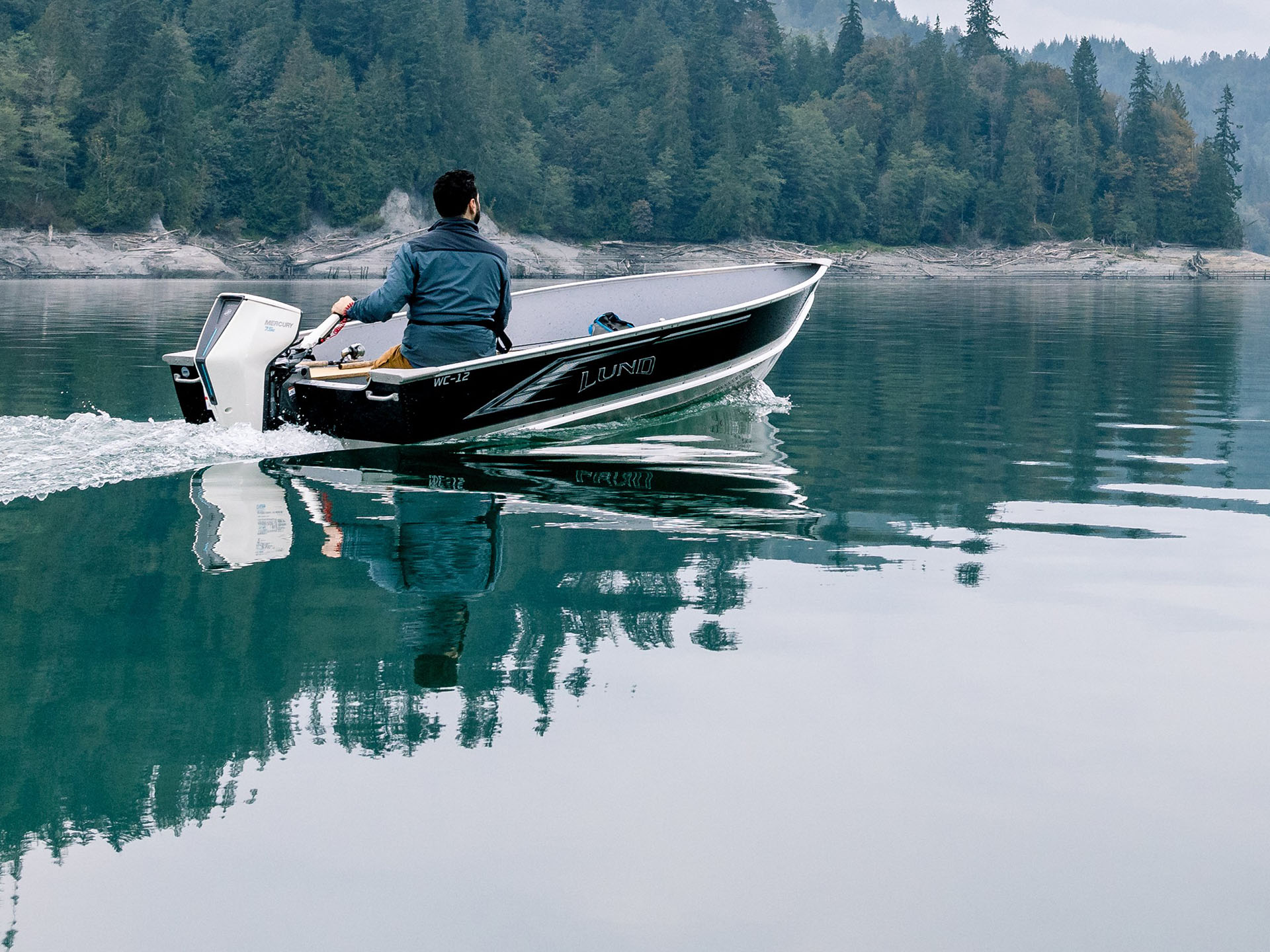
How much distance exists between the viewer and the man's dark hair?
8.87 m

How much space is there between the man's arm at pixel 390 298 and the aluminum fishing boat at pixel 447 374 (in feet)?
1.29

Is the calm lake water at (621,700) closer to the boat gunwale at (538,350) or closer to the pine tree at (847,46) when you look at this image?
the boat gunwale at (538,350)

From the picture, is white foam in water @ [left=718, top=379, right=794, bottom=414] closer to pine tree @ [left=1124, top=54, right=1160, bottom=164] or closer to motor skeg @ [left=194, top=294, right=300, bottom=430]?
motor skeg @ [left=194, top=294, right=300, bottom=430]

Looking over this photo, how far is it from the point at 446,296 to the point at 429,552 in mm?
3285

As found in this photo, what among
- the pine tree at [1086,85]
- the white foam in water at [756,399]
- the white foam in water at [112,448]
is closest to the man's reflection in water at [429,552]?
the white foam in water at [112,448]

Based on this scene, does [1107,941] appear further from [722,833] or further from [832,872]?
[722,833]

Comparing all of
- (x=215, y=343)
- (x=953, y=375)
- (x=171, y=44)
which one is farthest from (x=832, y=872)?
(x=171, y=44)

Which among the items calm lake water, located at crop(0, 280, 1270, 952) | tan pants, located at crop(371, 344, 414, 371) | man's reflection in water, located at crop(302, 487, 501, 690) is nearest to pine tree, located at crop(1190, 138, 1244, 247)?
calm lake water, located at crop(0, 280, 1270, 952)

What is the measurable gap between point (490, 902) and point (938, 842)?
113 centimetres

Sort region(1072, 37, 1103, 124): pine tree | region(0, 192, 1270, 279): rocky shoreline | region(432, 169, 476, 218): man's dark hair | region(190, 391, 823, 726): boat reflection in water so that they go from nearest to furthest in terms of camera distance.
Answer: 1. region(190, 391, 823, 726): boat reflection in water
2. region(432, 169, 476, 218): man's dark hair
3. region(0, 192, 1270, 279): rocky shoreline
4. region(1072, 37, 1103, 124): pine tree

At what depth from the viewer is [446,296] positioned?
31.4ft

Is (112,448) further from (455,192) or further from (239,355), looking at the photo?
(455,192)

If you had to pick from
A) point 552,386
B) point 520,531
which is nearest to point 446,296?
point 552,386

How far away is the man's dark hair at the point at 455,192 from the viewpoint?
887cm
